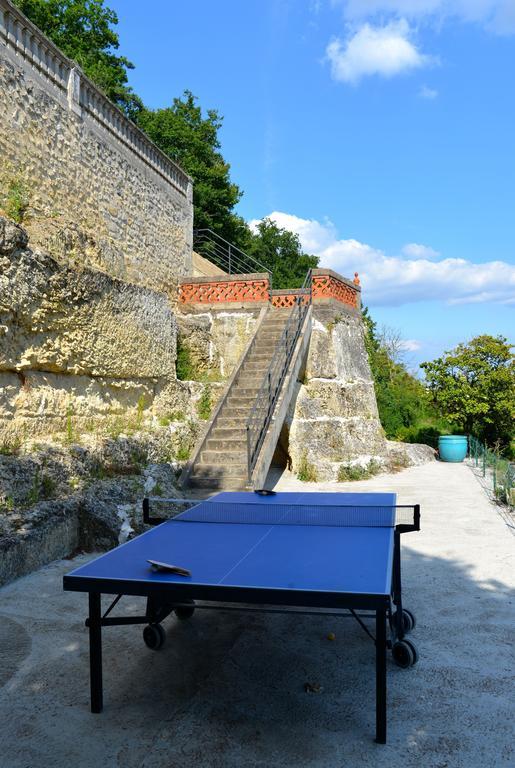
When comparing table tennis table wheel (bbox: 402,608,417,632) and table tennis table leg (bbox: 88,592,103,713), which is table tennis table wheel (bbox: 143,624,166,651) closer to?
table tennis table leg (bbox: 88,592,103,713)

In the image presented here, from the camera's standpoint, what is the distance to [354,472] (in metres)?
11.4

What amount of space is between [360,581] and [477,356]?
14131 millimetres

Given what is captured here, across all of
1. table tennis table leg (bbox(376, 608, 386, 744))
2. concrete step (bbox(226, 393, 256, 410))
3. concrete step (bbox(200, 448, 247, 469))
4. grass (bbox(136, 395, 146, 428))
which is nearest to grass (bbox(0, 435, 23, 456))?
grass (bbox(136, 395, 146, 428))

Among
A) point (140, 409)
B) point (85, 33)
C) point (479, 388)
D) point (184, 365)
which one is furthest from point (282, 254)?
point (140, 409)

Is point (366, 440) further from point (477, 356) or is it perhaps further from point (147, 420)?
point (147, 420)

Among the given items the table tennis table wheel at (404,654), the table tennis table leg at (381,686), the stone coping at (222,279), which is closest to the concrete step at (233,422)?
the stone coping at (222,279)

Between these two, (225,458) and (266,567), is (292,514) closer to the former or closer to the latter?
(266,567)

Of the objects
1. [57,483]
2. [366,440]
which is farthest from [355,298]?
[57,483]

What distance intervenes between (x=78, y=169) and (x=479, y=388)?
11.1 m

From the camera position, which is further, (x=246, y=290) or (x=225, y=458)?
(x=246, y=290)

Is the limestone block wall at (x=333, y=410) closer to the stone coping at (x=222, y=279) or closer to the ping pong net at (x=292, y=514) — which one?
the stone coping at (x=222, y=279)

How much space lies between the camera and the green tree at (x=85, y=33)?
19.2m

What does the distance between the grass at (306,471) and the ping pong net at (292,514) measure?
6.47 metres

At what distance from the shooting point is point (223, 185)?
2359 centimetres
